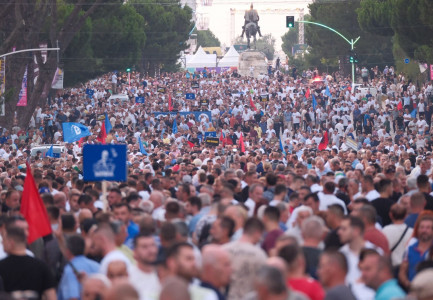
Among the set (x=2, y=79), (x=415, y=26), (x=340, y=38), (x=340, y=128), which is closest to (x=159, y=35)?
(x=340, y=38)

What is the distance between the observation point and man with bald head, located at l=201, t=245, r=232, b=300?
7548mm

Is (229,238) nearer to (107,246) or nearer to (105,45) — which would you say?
(107,246)

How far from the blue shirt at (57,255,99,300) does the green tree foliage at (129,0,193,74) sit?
81306 mm

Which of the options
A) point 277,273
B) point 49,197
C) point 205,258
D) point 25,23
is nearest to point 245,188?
point 49,197

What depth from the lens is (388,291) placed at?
7805 millimetres

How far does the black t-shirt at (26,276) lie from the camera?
8.95m

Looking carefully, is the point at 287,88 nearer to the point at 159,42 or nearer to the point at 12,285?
the point at 159,42

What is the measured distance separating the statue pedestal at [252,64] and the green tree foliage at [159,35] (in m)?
7.16

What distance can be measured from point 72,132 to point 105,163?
17.3 m

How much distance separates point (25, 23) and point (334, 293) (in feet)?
120

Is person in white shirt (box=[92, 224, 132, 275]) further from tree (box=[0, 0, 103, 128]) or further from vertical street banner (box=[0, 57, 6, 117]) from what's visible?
tree (box=[0, 0, 103, 128])

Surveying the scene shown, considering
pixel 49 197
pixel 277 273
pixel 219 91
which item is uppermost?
pixel 277 273

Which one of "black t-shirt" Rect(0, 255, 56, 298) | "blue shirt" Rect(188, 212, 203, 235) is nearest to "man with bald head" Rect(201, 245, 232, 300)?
"black t-shirt" Rect(0, 255, 56, 298)

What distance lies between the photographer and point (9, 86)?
43.8 m
